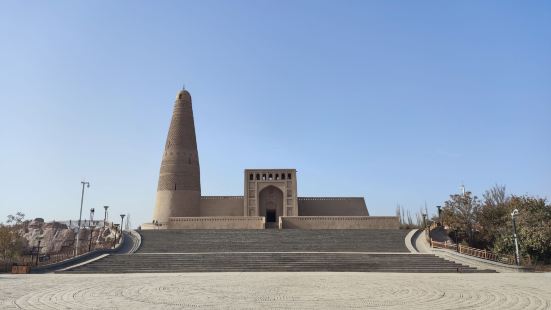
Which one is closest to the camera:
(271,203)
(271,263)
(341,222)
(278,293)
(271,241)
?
(278,293)

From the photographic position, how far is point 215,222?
2850 centimetres

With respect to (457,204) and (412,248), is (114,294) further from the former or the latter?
(457,204)

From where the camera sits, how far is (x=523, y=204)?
2189 cm

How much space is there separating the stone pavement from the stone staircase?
141 inches

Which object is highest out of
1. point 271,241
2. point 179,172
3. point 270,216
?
point 179,172

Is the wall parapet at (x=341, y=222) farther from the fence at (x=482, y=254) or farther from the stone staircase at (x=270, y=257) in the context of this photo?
the fence at (x=482, y=254)

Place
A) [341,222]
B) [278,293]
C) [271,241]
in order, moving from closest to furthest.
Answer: [278,293] < [271,241] < [341,222]

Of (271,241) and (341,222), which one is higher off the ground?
Answer: (341,222)

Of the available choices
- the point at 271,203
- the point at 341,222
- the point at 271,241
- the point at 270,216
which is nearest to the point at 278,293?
the point at 271,241

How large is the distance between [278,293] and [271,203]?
24.0 metres

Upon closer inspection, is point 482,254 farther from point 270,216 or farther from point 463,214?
point 270,216

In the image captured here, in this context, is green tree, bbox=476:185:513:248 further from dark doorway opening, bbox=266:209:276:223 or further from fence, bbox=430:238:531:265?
dark doorway opening, bbox=266:209:276:223

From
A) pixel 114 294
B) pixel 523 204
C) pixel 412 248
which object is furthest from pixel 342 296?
pixel 523 204

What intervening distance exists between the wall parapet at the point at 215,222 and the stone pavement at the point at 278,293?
16.2 m
